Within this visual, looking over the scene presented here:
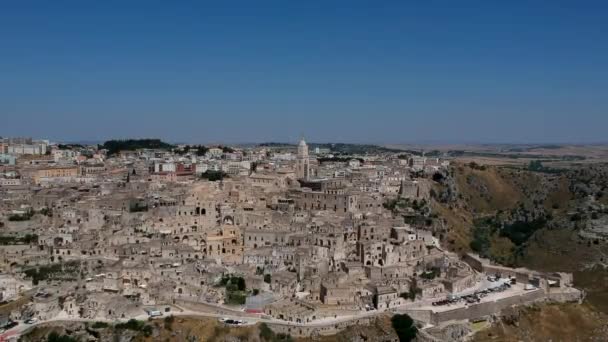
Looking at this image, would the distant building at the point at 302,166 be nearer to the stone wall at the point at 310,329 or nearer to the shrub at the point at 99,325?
the stone wall at the point at 310,329

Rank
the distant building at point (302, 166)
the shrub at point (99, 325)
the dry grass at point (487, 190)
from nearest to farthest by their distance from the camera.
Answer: the shrub at point (99, 325) → the distant building at point (302, 166) → the dry grass at point (487, 190)

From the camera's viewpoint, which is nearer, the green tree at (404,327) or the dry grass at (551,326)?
the green tree at (404,327)

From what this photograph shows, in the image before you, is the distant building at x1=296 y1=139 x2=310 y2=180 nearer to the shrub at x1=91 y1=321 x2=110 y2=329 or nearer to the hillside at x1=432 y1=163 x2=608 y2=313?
the hillside at x1=432 y1=163 x2=608 y2=313

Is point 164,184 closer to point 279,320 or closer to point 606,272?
point 279,320

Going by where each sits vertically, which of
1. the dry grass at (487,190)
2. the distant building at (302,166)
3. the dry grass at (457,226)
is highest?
the distant building at (302,166)

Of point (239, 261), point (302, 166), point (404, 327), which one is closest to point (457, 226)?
point (302, 166)

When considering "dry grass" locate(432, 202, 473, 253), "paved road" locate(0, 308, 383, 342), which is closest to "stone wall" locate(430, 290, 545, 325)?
"paved road" locate(0, 308, 383, 342)

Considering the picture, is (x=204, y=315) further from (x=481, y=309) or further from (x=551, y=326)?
(x=551, y=326)

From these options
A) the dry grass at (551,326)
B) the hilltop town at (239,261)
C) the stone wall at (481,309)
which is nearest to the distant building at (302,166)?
the hilltop town at (239,261)
